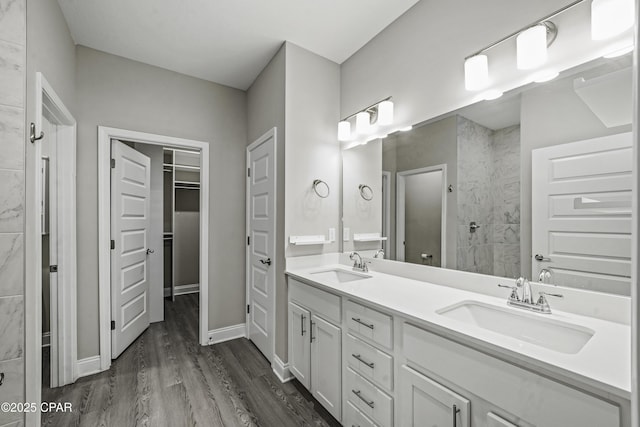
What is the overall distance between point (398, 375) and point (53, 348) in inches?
100

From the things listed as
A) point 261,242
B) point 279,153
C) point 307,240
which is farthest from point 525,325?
point 261,242

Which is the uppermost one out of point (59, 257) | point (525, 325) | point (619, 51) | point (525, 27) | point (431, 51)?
point (431, 51)

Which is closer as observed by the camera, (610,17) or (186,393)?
(610,17)

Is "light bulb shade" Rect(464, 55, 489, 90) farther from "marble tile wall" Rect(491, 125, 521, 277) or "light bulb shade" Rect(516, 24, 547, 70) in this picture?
"marble tile wall" Rect(491, 125, 521, 277)

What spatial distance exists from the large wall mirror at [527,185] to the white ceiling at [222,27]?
0.93 m

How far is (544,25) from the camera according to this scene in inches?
49.8

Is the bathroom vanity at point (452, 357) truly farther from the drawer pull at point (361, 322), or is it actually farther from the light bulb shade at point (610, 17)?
the light bulb shade at point (610, 17)

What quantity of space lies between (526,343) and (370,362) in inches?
29.0

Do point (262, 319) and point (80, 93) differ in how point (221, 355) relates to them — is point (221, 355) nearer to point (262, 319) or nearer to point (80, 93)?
point (262, 319)

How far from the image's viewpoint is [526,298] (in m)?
1.27

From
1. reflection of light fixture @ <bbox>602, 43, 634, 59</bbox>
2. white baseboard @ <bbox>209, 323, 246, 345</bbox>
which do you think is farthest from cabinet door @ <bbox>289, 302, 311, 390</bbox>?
reflection of light fixture @ <bbox>602, 43, 634, 59</bbox>

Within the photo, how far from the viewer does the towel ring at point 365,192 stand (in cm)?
232

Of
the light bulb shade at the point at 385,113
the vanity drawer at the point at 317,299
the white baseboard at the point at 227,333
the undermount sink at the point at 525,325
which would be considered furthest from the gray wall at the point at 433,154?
the white baseboard at the point at 227,333

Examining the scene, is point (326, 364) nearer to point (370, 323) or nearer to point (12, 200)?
point (370, 323)
